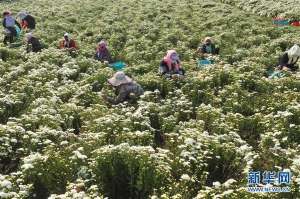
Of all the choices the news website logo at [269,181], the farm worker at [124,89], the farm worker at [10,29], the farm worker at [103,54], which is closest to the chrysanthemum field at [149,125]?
the news website logo at [269,181]

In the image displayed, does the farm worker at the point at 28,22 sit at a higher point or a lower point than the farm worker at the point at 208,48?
lower

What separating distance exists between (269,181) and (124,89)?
5.23m

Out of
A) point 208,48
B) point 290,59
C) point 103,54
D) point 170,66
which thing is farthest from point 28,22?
point 290,59

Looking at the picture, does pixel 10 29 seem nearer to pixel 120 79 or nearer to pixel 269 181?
pixel 120 79

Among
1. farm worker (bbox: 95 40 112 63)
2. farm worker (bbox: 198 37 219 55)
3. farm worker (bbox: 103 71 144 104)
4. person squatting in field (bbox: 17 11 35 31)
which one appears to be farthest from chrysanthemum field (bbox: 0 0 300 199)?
person squatting in field (bbox: 17 11 35 31)

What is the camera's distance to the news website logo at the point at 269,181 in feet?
19.4

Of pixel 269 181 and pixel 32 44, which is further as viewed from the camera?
pixel 32 44

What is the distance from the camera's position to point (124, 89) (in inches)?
433

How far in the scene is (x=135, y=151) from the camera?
6.85 metres

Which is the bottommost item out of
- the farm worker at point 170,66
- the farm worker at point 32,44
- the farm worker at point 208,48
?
the farm worker at point 32,44

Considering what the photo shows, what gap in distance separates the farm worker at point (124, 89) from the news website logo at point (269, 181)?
188 inches

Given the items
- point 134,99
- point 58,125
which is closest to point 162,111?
point 134,99

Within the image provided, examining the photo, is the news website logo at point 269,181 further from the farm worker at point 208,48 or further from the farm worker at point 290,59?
the farm worker at point 208,48

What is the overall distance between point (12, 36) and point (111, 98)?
32.4 ft
